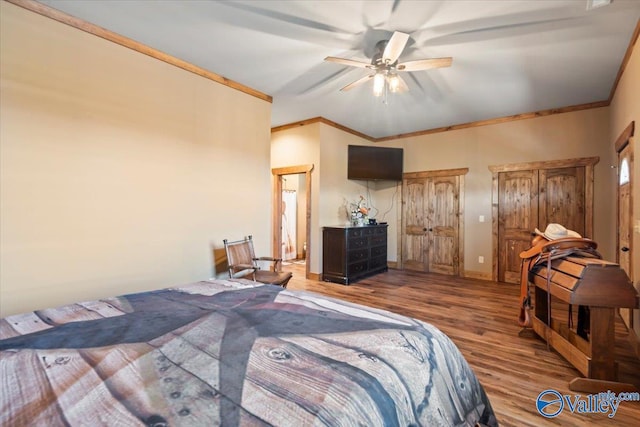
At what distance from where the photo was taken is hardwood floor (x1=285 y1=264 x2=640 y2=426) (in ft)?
5.97

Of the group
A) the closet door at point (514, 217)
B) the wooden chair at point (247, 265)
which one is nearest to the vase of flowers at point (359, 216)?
the wooden chair at point (247, 265)

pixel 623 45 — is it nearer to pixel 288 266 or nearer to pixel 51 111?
pixel 51 111

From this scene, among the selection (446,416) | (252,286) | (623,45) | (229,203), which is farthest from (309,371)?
(623,45)

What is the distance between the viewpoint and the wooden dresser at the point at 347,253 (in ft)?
16.0

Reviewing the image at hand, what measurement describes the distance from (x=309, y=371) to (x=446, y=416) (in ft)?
1.97

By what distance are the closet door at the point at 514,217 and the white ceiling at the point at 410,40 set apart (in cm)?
135

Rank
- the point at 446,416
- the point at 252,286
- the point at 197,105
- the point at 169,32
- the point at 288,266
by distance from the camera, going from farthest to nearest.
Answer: the point at 288,266, the point at 197,105, the point at 169,32, the point at 252,286, the point at 446,416

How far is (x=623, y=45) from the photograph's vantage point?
9.26 feet

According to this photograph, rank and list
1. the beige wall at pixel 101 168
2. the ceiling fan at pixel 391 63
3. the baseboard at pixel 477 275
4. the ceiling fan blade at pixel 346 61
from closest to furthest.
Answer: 1. the beige wall at pixel 101 168
2. the ceiling fan at pixel 391 63
3. the ceiling fan blade at pixel 346 61
4. the baseboard at pixel 477 275

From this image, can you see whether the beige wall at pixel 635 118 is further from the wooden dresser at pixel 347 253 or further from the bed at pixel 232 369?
the wooden dresser at pixel 347 253

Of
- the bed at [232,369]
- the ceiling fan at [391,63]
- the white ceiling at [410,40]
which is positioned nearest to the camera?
the bed at [232,369]


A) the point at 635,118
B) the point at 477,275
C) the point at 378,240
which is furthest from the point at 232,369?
the point at 477,275

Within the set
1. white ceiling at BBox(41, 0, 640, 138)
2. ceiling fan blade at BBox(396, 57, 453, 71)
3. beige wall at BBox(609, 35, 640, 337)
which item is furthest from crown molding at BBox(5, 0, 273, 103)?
beige wall at BBox(609, 35, 640, 337)

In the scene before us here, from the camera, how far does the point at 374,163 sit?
19.3ft
